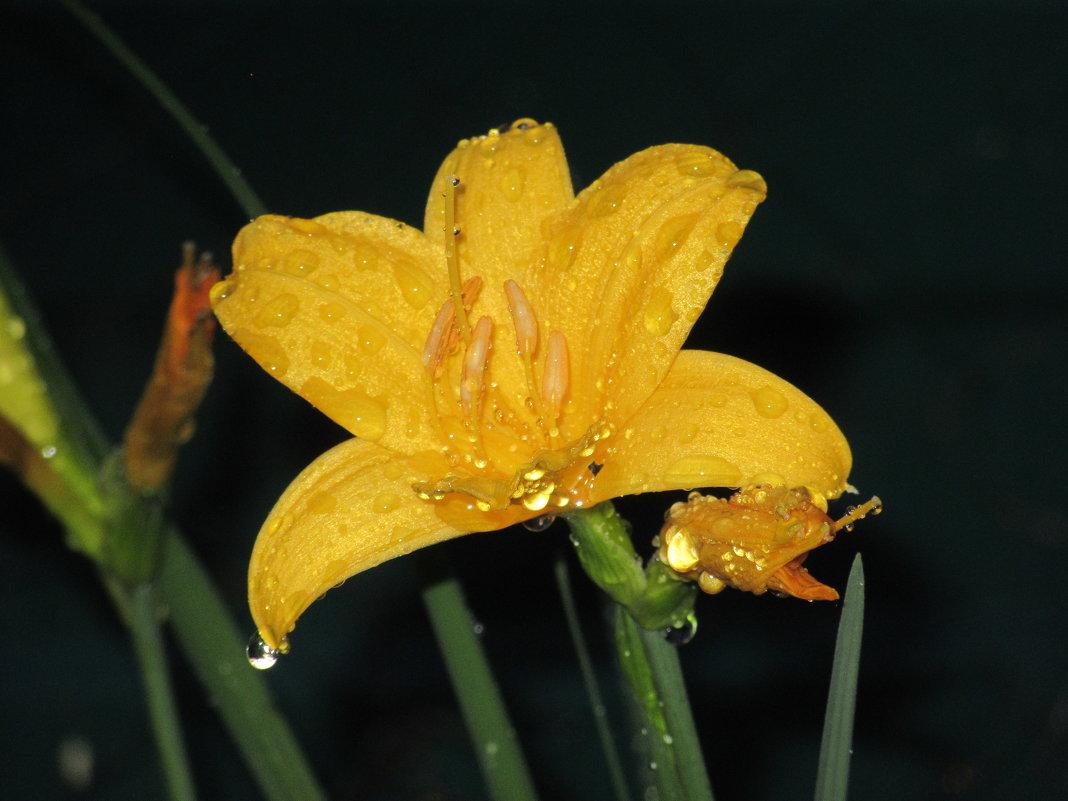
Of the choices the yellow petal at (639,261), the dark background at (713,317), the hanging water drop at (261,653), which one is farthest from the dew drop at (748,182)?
the dark background at (713,317)

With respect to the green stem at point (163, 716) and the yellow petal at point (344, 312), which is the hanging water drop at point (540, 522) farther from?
the green stem at point (163, 716)

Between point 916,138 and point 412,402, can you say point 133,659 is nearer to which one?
point 412,402

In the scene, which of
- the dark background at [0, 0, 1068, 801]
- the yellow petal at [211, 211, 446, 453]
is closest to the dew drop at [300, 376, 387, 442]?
the yellow petal at [211, 211, 446, 453]

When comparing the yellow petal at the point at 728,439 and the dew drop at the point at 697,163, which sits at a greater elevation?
the dew drop at the point at 697,163

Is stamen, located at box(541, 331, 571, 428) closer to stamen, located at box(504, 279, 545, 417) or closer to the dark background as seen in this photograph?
stamen, located at box(504, 279, 545, 417)

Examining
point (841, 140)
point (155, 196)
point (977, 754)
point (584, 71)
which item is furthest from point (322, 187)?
point (977, 754)

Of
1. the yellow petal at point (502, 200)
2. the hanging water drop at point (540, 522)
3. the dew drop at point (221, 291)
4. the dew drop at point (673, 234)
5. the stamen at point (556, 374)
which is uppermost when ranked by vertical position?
A: the yellow petal at point (502, 200)
